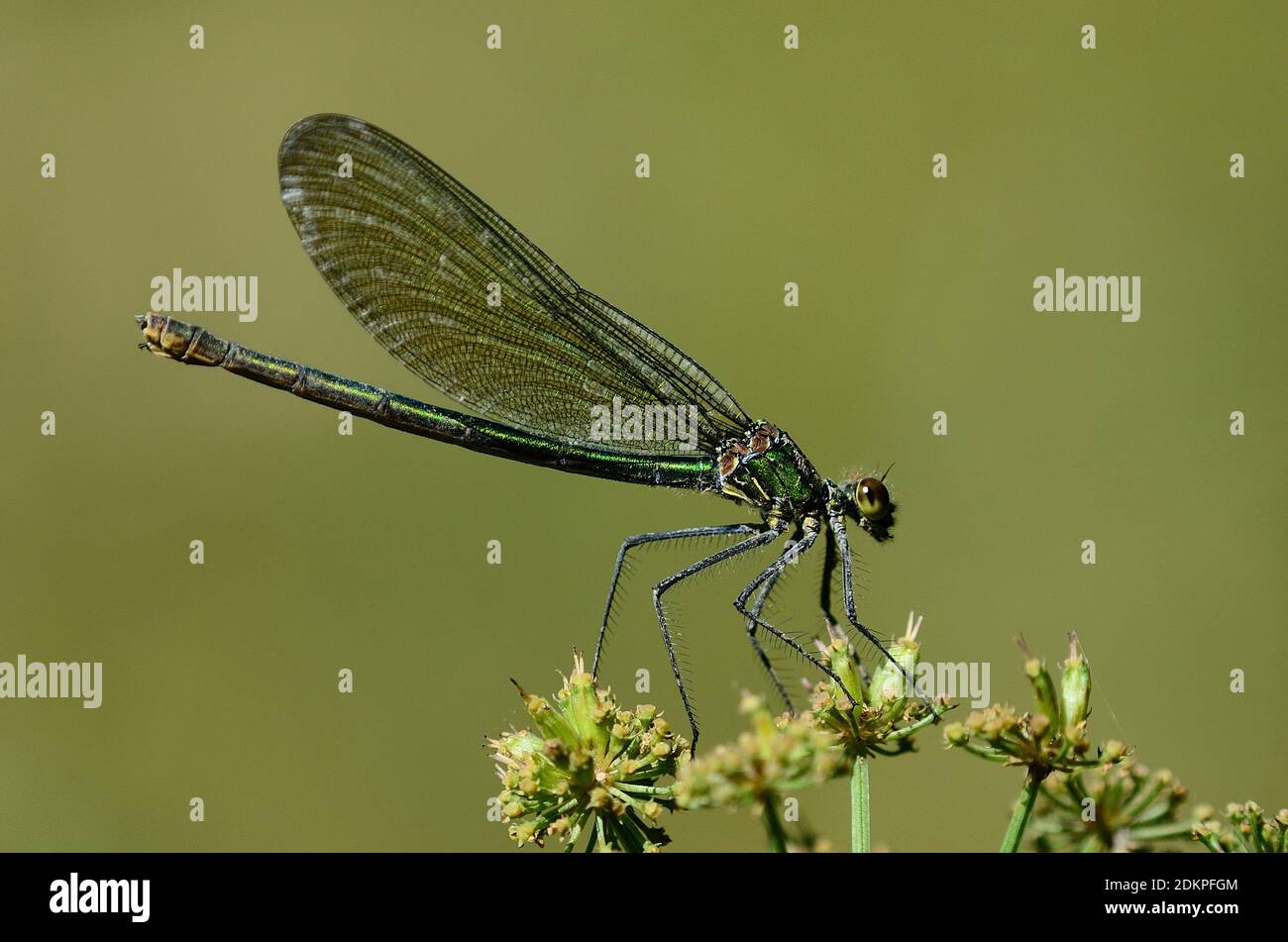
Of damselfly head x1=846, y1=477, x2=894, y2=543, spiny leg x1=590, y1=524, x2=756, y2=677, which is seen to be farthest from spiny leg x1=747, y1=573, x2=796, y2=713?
damselfly head x1=846, y1=477, x2=894, y2=543

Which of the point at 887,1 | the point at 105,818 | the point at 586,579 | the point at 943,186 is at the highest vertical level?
the point at 887,1

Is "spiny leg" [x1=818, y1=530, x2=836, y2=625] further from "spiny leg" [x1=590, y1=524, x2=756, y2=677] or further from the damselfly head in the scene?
"spiny leg" [x1=590, y1=524, x2=756, y2=677]

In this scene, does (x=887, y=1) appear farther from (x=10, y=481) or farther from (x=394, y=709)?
(x=10, y=481)

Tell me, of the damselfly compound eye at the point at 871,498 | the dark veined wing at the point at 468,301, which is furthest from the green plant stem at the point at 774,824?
the dark veined wing at the point at 468,301

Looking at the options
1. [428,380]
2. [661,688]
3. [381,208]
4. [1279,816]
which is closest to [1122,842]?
[1279,816]
